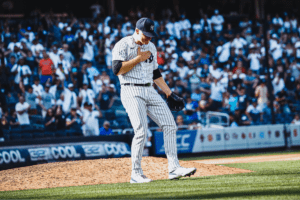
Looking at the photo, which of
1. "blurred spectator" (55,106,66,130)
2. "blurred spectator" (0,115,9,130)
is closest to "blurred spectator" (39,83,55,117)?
"blurred spectator" (55,106,66,130)

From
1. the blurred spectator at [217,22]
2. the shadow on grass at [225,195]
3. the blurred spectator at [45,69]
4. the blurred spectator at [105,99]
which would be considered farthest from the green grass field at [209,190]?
the blurred spectator at [217,22]

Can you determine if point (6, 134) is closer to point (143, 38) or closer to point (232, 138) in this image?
point (232, 138)

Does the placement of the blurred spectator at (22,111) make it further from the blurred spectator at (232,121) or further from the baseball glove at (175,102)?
the baseball glove at (175,102)

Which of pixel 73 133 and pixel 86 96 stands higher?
pixel 86 96

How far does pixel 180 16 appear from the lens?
20.7 metres

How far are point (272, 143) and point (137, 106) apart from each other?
1099 cm

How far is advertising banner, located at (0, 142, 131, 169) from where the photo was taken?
11.0 meters

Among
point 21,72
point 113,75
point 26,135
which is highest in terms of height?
point 21,72

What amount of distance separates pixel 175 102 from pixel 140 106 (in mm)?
805

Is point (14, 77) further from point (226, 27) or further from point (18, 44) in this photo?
point (226, 27)

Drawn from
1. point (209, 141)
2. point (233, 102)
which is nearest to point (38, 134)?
point (209, 141)

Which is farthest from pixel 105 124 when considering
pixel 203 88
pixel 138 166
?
pixel 138 166

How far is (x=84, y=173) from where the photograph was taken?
7.57 m

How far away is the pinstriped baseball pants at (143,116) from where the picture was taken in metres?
5.91
